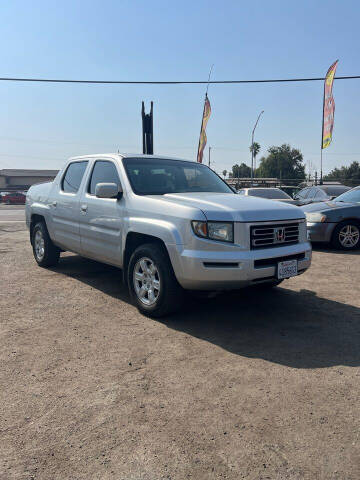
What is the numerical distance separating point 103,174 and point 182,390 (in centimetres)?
341

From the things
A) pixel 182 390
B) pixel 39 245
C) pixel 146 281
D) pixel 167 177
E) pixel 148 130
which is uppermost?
pixel 148 130

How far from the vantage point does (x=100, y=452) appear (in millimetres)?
2180

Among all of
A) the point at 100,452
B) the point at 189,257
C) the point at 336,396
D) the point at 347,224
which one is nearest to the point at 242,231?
the point at 189,257

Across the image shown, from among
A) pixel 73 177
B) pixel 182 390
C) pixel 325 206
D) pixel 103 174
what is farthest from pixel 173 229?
pixel 325 206

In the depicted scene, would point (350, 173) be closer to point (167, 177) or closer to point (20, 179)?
point (20, 179)

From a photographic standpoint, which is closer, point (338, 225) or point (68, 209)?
point (68, 209)

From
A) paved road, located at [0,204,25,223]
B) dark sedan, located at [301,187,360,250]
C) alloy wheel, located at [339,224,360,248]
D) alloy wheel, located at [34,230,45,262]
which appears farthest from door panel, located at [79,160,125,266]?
paved road, located at [0,204,25,223]

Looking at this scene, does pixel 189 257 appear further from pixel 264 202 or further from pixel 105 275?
pixel 105 275

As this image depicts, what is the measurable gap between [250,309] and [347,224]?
5061mm

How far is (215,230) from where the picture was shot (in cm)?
395

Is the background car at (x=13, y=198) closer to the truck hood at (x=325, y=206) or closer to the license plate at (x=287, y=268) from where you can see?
the truck hood at (x=325, y=206)

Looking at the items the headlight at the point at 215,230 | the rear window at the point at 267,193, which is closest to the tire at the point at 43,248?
the headlight at the point at 215,230

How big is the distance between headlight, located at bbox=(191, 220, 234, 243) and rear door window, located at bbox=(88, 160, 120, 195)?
5.05 ft

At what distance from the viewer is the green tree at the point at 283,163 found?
111938mm
